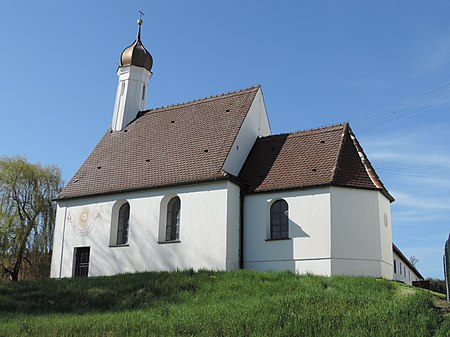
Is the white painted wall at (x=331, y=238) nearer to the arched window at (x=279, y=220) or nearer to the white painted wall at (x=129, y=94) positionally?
the arched window at (x=279, y=220)

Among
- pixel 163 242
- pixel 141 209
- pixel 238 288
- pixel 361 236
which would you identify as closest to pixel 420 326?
pixel 238 288

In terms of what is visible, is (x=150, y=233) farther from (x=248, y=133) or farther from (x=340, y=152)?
(x=340, y=152)

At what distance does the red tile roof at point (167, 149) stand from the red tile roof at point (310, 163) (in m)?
1.63

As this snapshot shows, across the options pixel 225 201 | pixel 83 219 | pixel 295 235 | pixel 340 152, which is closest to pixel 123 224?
pixel 83 219

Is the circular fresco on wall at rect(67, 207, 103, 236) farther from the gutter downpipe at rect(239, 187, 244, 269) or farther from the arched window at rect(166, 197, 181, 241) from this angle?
the gutter downpipe at rect(239, 187, 244, 269)

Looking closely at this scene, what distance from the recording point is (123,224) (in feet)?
90.6

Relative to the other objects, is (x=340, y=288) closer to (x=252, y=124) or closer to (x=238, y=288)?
(x=238, y=288)

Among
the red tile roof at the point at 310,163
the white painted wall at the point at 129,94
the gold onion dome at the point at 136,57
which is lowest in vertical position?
the red tile roof at the point at 310,163

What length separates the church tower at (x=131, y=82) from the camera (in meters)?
32.8

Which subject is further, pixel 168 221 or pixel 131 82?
pixel 131 82

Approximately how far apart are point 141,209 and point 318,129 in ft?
29.1

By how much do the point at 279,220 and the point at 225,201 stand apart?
7.97ft

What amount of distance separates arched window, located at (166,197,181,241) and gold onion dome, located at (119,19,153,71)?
10873 mm

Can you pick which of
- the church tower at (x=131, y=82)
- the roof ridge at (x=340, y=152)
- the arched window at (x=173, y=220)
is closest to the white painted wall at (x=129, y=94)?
the church tower at (x=131, y=82)
